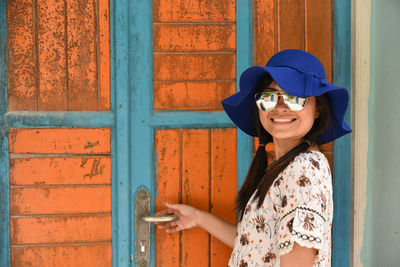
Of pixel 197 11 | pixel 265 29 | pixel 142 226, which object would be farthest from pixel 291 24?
pixel 142 226

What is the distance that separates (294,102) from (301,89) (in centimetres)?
6

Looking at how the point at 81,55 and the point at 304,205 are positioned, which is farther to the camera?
the point at 81,55

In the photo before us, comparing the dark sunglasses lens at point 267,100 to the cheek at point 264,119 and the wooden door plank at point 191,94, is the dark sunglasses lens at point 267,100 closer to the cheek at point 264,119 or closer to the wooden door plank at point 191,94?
the cheek at point 264,119

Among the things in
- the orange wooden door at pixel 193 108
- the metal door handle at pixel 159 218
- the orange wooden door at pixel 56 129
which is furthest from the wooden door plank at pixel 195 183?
the orange wooden door at pixel 56 129

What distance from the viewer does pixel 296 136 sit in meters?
1.25

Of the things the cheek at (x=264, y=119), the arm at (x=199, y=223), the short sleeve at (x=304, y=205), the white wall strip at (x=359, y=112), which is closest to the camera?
the short sleeve at (x=304, y=205)

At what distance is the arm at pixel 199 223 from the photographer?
161 centimetres

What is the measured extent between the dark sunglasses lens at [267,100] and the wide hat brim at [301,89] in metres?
0.07

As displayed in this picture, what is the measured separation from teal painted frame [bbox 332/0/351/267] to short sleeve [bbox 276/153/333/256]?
2.26 ft

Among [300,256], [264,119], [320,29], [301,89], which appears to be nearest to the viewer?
[300,256]

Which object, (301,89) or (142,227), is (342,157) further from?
(142,227)

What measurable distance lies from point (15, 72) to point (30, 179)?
0.48 m

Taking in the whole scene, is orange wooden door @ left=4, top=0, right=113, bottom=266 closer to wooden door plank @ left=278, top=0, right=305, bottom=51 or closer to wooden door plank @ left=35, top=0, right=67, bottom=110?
wooden door plank @ left=35, top=0, right=67, bottom=110

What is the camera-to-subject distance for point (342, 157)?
178 cm
